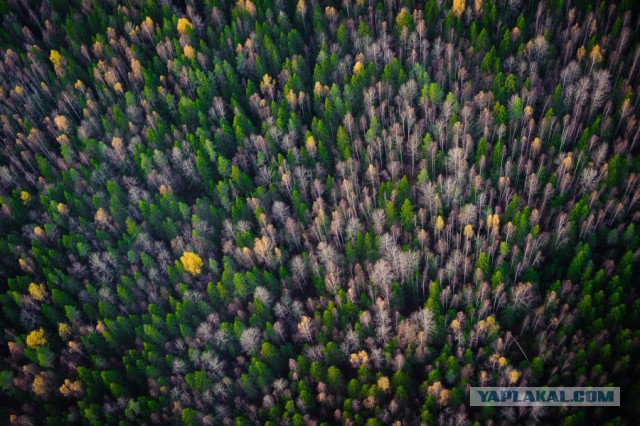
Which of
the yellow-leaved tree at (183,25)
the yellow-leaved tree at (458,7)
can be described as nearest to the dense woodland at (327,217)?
the yellow-leaved tree at (458,7)

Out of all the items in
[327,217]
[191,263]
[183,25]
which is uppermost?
[183,25]

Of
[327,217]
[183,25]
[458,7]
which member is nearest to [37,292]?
[327,217]

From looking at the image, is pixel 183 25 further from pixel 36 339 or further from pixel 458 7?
pixel 36 339

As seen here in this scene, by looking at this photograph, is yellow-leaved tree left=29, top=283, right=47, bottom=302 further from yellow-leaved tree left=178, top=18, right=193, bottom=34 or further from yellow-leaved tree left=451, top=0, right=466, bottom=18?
yellow-leaved tree left=451, top=0, right=466, bottom=18

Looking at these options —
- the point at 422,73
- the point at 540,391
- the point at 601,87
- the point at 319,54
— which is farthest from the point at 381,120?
the point at 540,391

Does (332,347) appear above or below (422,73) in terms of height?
below

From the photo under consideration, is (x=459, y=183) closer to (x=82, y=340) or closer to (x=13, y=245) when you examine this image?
(x=82, y=340)
